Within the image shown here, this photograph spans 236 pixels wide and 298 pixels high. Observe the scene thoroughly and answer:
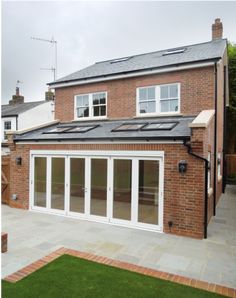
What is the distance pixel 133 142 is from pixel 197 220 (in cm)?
332

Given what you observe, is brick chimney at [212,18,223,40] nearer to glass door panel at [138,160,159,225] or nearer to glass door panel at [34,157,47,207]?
glass door panel at [138,160,159,225]

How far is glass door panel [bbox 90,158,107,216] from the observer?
9.45 meters

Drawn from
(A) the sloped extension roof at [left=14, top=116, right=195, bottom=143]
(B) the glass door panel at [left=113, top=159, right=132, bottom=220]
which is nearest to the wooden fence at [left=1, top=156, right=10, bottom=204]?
(A) the sloped extension roof at [left=14, top=116, right=195, bottom=143]

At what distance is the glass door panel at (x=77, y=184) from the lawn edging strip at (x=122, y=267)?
328 cm

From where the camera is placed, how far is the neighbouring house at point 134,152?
Answer: 8078 millimetres

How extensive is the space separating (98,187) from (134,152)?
209cm

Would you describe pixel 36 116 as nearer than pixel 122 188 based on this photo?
No

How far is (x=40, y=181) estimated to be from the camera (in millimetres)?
10992

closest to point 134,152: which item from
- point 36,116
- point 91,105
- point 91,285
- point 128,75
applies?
point 91,285

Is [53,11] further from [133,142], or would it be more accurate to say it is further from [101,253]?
[101,253]

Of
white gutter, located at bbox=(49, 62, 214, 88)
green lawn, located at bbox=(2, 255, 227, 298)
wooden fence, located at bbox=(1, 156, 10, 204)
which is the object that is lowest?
green lawn, located at bbox=(2, 255, 227, 298)

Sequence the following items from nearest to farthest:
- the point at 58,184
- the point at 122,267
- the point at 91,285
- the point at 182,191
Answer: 1. the point at 91,285
2. the point at 122,267
3. the point at 182,191
4. the point at 58,184

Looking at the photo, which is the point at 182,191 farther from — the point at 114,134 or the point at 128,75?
the point at 128,75

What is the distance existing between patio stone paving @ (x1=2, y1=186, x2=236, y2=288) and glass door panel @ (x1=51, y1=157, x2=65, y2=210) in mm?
774
